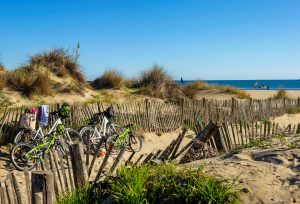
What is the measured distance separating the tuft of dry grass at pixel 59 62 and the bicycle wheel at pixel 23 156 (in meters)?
10.1

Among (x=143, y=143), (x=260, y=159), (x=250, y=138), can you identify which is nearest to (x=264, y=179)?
(x=260, y=159)

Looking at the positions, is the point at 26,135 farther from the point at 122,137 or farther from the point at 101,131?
the point at 122,137

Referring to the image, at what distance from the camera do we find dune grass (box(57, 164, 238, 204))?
4.42 meters

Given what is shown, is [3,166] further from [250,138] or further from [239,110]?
[239,110]

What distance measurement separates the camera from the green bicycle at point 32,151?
356 inches

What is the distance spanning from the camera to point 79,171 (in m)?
4.94

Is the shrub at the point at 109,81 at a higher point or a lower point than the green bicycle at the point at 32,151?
higher

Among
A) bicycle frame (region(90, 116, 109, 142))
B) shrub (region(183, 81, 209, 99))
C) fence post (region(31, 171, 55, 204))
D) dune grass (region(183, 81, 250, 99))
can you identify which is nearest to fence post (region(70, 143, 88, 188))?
fence post (region(31, 171, 55, 204))

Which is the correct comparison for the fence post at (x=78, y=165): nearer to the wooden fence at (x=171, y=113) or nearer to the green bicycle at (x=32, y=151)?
the green bicycle at (x=32, y=151)

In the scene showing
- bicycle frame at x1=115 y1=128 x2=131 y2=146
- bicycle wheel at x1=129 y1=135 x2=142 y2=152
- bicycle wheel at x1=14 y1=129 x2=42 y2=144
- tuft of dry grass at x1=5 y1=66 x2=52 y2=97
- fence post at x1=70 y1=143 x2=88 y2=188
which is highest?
tuft of dry grass at x1=5 y1=66 x2=52 y2=97

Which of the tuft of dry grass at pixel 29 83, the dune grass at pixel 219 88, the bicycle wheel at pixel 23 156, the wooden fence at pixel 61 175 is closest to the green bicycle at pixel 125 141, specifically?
the bicycle wheel at pixel 23 156

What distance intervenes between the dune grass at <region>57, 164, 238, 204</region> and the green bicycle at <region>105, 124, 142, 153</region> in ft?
18.1

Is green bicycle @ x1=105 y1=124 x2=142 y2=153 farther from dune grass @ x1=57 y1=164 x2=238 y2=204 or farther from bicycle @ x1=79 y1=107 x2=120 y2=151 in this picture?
dune grass @ x1=57 y1=164 x2=238 y2=204

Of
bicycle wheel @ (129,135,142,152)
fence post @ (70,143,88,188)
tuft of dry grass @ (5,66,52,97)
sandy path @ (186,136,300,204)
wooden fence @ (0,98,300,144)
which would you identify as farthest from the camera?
tuft of dry grass @ (5,66,52,97)
